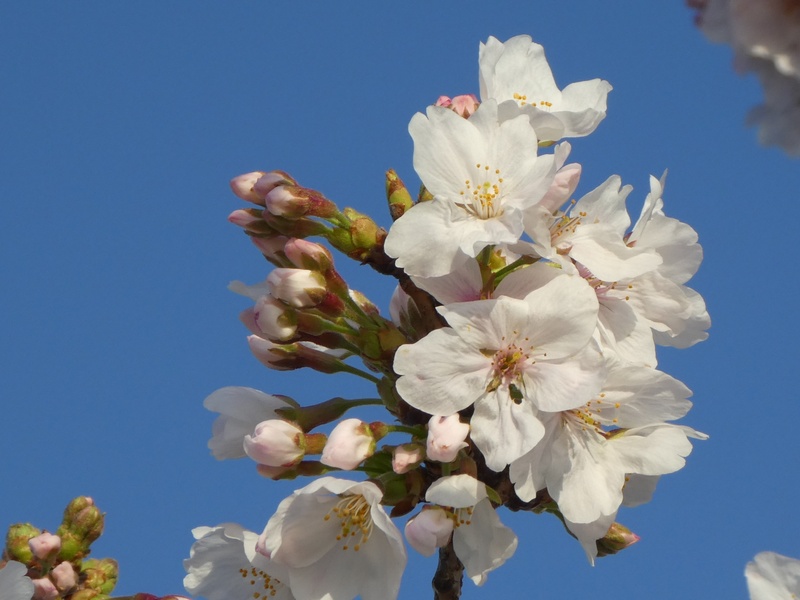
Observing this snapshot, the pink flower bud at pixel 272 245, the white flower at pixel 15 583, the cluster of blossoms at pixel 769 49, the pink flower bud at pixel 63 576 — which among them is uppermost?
the pink flower bud at pixel 272 245

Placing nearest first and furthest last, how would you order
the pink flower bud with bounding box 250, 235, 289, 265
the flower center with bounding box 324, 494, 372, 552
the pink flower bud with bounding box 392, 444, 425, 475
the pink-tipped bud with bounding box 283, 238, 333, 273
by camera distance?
1. the pink flower bud with bounding box 392, 444, 425, 475
2. the flower center with bounding box 324, 494, 372, 552
3. the pink-tipped bud with bounding box 283, 238, 333, 273
4. the pink flower bud with bounding box 250, 235, 289, 265

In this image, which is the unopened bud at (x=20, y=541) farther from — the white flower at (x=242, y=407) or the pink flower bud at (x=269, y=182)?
the pink flower bud at (x=269, y=182)

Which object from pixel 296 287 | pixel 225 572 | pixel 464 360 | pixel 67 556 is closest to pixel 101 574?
pixel 67 556

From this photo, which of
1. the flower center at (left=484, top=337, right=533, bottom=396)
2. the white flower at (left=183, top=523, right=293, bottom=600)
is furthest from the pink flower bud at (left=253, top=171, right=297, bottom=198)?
the white flower at (left=183, top=523, right=293, bottom=600)

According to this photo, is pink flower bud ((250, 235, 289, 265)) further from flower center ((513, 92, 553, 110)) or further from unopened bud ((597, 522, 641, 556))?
unopened bud ((597, 522, 641, 556))

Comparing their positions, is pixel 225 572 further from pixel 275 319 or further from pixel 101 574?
pixel 275 319

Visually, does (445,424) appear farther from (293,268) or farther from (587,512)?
(293,268)

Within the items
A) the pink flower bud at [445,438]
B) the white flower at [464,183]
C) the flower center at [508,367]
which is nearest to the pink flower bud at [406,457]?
the pink flower bud at [445,438]

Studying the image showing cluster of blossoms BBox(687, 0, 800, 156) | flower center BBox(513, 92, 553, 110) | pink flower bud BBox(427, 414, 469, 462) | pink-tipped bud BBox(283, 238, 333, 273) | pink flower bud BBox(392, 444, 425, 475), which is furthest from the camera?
flower center BBox(513, 92, 553, 110)
